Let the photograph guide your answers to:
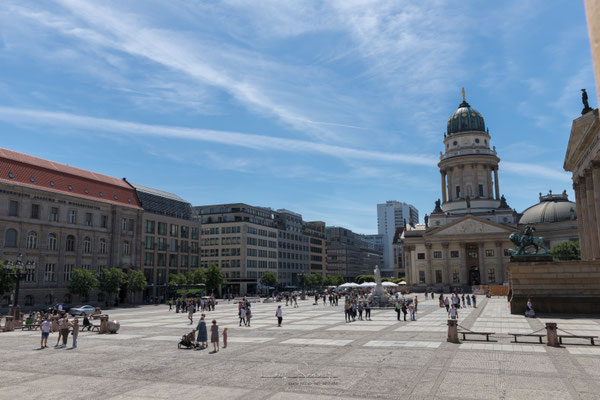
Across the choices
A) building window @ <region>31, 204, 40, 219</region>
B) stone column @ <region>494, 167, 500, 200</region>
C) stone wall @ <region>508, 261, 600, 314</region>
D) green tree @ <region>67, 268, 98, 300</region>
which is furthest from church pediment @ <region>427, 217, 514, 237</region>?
building window @ <region>31, 204, 40, 219</region>

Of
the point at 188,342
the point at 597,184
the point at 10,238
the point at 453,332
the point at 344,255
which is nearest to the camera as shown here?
the point at 188,342

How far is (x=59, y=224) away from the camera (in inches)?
2299

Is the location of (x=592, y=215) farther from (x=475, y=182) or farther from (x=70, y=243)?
(x=475, y=182)

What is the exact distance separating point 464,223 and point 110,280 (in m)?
74.1

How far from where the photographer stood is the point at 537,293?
1385 inches

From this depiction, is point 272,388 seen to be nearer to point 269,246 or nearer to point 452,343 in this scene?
point 452,343

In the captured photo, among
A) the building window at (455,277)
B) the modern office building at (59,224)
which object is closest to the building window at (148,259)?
the modern office building at (59,224)

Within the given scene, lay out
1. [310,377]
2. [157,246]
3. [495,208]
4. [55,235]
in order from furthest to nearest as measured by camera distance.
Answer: [495,208] → [157,246] → [55,235] → [310,377]

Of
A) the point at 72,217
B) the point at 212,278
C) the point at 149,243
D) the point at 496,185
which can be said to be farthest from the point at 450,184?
the point at 72,217

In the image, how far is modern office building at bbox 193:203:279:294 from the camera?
101938mm

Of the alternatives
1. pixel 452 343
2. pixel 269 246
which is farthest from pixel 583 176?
pixel 269 246

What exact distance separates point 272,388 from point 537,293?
29.0 metres

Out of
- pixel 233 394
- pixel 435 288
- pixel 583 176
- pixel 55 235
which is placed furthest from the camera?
pixel 435 288

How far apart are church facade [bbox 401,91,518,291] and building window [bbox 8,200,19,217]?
7869 centimetres
